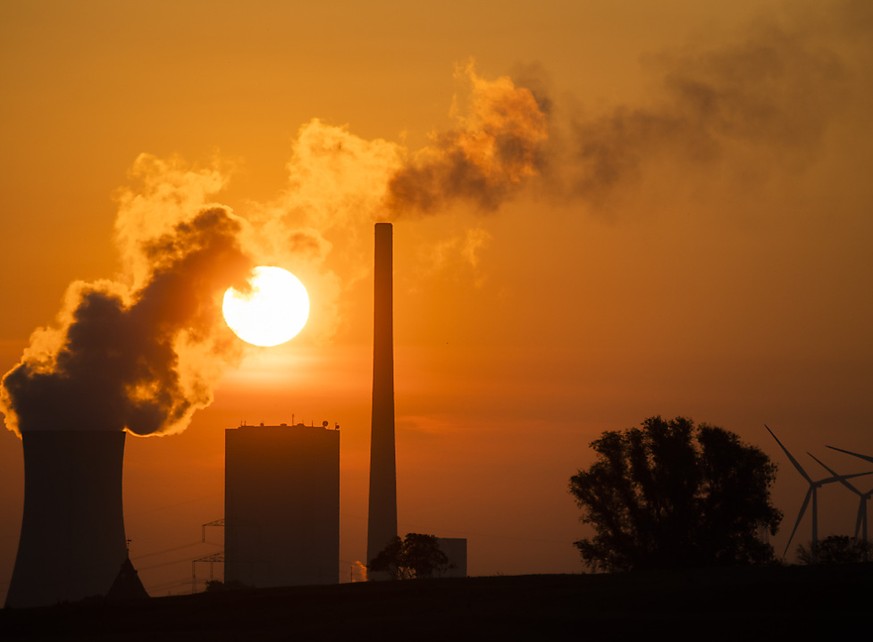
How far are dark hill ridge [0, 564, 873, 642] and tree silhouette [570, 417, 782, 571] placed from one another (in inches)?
411

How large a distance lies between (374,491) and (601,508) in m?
28.4

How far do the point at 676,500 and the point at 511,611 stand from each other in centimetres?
2039

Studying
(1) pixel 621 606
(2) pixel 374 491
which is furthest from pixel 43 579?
(1) pixel 621 606

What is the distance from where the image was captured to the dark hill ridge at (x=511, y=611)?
3281 cm

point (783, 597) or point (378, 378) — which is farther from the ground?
point (378, 378)

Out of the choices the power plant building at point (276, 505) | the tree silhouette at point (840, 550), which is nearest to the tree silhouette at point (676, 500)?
the tree silhouette at point (840, 550)

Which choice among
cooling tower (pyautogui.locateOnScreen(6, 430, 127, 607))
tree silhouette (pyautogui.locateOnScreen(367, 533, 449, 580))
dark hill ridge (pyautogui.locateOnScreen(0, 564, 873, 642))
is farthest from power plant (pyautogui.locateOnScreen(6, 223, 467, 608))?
dark hill ridge (pyautogui.locateOnScreen(0, 564, 873, 642))

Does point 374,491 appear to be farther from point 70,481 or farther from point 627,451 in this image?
point 627,451

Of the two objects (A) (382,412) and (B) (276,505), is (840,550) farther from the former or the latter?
(B) (276,505)

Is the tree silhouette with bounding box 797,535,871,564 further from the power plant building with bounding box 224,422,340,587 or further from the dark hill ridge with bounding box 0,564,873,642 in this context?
the power plant building with bounding box 224,422,340,587

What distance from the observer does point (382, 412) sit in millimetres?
79812

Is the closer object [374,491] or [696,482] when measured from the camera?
[696,482]

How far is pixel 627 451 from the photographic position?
56.4 metres

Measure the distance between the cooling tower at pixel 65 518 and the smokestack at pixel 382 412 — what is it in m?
16.8
